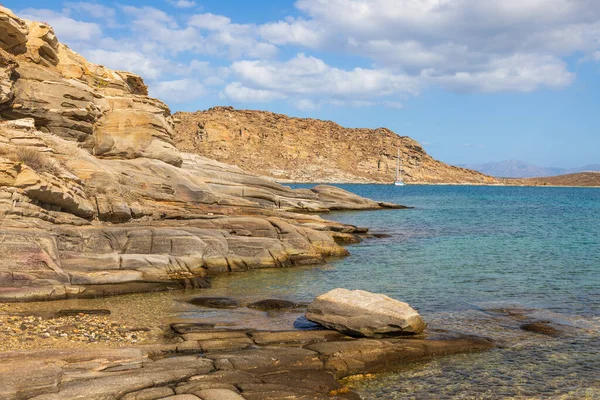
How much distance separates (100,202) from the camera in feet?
84.7

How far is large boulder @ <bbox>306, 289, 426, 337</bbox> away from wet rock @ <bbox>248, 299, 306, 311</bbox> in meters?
3.10

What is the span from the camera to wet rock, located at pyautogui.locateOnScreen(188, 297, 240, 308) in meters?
18.1

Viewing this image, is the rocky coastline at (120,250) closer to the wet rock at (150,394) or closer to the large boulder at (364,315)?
the wet rock at (150,394)

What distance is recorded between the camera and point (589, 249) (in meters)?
33.0

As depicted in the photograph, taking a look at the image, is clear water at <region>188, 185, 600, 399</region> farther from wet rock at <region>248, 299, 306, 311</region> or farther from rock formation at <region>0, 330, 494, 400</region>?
wet rock at <region>248, 299, 306, 311</region>

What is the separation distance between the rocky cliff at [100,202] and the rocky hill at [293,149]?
123335 mm

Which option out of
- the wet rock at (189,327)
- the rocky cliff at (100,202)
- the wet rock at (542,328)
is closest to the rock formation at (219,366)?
the wet rock at (189,327)

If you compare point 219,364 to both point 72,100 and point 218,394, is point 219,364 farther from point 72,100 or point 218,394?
point 72,100

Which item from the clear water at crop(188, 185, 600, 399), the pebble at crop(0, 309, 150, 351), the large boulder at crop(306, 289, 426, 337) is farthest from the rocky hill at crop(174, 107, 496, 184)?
the large boulder at crop(306, 289, 426, 337)

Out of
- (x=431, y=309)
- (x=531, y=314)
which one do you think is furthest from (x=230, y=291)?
(x=531, y=314)

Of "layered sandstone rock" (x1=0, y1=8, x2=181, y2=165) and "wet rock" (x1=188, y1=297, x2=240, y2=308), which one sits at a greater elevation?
"layered sandstone rock" (x1=0, y1=8, x2=181, y2=165)

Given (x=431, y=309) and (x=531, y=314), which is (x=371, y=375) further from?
(x=531, y=314)

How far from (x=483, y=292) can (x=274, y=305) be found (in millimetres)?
8678

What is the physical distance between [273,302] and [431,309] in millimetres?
5317
